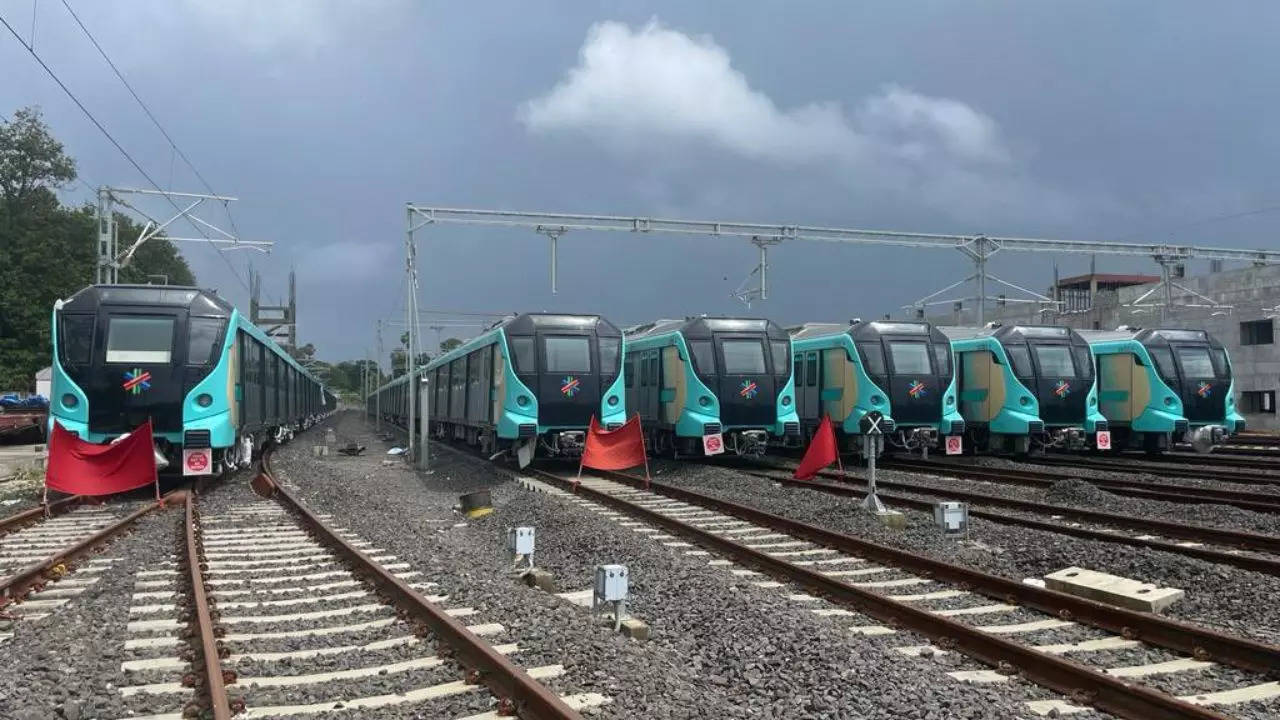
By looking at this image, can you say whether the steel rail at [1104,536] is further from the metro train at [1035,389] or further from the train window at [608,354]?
the metro train at [1035,389]

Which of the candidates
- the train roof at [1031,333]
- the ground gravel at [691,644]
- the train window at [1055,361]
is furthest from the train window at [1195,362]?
the ground gravel at [691,644]

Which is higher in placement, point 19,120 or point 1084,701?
point 19,120

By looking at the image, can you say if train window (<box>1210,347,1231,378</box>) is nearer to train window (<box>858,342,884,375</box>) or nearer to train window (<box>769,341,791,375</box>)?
train window (<box>858,342,884,375</box>)

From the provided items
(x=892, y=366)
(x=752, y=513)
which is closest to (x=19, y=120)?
(x=892, y=366)

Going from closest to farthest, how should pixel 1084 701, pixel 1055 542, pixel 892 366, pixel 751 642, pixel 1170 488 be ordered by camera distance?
1. pixel 1084 701
2. pixel 751 642
3. pixel 1055 542
4. pixel 1170 488
5. pixel 892 366

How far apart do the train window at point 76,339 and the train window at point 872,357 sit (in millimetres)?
13708

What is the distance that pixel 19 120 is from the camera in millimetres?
47500

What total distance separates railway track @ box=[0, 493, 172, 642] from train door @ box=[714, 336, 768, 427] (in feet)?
32.2

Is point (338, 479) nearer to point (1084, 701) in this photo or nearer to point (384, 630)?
point (384, 630)

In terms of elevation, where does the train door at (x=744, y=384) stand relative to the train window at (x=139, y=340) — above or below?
below

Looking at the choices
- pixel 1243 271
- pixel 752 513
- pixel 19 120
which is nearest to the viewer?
pixel 752 513

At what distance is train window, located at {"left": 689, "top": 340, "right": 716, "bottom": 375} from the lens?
60.7 feet

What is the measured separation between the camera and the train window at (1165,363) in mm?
21328

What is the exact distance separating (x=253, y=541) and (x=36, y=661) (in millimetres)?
4738
